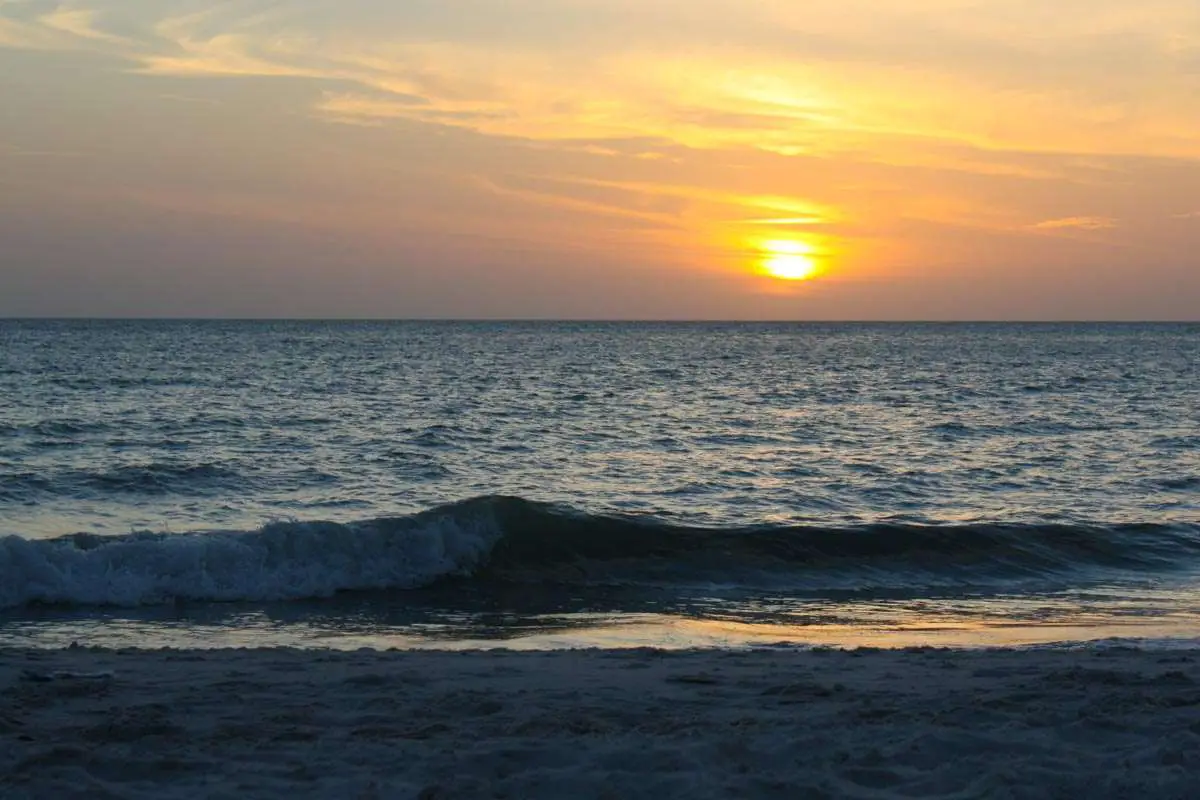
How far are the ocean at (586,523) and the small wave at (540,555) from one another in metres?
0.04

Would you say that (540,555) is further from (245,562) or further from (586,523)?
(245,562)

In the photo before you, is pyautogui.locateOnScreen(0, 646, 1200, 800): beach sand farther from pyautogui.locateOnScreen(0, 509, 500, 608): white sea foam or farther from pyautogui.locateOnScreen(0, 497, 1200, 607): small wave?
pyautogui.locateOnScreen(0, 497, 1200, 607): small wave

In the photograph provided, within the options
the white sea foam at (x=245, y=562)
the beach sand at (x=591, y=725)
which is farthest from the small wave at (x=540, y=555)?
the beach sand at (x=591, y=725)

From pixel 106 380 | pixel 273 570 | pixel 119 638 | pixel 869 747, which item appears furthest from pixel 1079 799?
pixel 106 380

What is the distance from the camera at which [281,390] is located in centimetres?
4841

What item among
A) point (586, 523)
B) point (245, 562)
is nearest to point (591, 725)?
point (245, 562)

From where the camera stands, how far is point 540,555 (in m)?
17.1

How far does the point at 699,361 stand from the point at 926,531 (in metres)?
67.8

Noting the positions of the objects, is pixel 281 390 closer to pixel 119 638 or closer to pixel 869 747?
pixel 119 638

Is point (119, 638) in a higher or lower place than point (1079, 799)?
lower

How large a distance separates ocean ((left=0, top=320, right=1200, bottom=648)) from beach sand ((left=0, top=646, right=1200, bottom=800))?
222cm

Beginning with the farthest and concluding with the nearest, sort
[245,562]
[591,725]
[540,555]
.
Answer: [540,555]
[245,562]
[591,725]

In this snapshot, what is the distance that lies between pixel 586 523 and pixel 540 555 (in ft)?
4.86

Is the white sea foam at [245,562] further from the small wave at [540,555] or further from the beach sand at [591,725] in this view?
the beach sand at [591,725]
